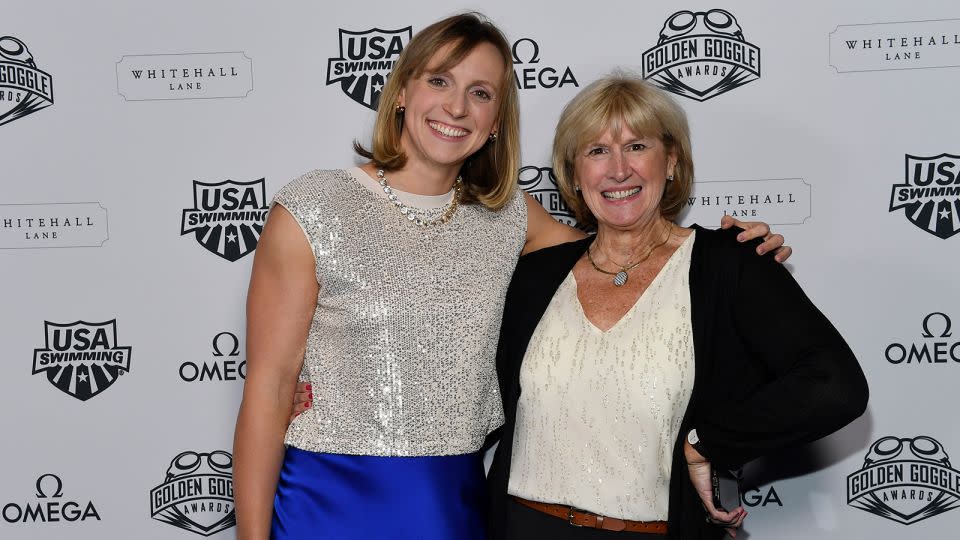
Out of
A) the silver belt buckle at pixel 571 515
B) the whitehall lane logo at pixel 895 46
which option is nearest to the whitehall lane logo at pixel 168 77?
the silver belt buckle at pixel 571 515

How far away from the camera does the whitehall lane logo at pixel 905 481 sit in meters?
1.98

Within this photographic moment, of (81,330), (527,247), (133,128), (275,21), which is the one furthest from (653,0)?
(81,330)

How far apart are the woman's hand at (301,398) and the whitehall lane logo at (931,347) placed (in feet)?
4.33

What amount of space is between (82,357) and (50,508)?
0.40 metres

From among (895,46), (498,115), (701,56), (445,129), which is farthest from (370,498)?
(895,46)

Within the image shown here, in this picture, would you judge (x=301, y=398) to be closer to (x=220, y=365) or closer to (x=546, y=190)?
(x=220, y=365)

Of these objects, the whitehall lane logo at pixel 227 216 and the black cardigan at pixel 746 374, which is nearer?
the black cardigan at pixel 746 374

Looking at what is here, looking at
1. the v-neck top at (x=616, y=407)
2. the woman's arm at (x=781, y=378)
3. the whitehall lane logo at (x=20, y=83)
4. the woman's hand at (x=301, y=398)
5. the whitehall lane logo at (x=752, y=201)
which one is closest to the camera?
the woman's arm at (x=781, y=378)

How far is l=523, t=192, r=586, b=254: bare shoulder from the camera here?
6.10ft

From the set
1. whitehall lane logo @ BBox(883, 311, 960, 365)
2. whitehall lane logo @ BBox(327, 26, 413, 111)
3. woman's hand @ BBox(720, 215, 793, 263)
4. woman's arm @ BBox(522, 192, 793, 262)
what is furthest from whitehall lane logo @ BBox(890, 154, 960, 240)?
whitehall lane logo @ BBox(327, 26, 413, 111)

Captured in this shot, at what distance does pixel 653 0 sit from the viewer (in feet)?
6.44

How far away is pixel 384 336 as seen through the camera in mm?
1549

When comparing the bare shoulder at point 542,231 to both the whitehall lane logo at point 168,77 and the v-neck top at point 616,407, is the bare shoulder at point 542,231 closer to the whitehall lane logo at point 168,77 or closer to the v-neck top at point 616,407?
the v-neck top at point 616,407

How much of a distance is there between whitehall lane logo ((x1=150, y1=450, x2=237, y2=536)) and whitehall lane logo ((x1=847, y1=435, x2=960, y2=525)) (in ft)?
5.00
